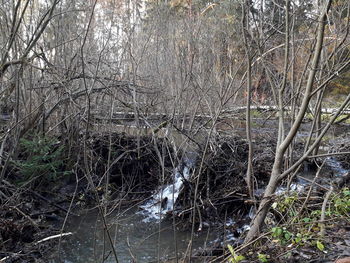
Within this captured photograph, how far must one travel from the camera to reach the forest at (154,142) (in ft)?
12.6

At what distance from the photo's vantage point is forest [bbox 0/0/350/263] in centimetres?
384

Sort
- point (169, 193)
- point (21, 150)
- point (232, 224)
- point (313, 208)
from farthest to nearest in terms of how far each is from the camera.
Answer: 1. point (169, 193)
2. point (21, 150)
3. point (232, 224)
4. point (313, 208)

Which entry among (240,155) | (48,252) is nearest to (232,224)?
(240,155)

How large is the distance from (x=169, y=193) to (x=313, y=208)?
3162mm

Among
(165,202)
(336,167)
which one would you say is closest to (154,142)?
(165,202)

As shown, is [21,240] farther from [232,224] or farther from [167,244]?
[232,224]

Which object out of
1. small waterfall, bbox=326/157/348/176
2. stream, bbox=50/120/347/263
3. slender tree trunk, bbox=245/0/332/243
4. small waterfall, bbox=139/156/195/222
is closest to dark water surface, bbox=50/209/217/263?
stream, bbox=50/120/347/263

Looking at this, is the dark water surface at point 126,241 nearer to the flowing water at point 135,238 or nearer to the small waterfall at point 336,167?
the flowing water at point 135,238

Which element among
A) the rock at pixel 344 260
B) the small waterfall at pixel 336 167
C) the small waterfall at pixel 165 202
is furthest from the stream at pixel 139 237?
the small waterfall at pixel 336 167

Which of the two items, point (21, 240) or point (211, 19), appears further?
point (211, 19)

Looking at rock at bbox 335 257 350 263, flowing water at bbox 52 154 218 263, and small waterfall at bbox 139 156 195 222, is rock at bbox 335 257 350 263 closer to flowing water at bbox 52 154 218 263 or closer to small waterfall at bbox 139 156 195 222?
flowing water at bbox 52 154 218 263

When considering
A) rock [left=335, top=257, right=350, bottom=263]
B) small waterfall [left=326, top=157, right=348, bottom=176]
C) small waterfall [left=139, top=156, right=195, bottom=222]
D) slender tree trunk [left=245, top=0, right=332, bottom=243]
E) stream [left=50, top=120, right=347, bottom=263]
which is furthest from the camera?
small waterfall [left=326, top=157, right=348, bottom=176]

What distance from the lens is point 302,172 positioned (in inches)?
284

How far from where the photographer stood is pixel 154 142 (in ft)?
16.4
